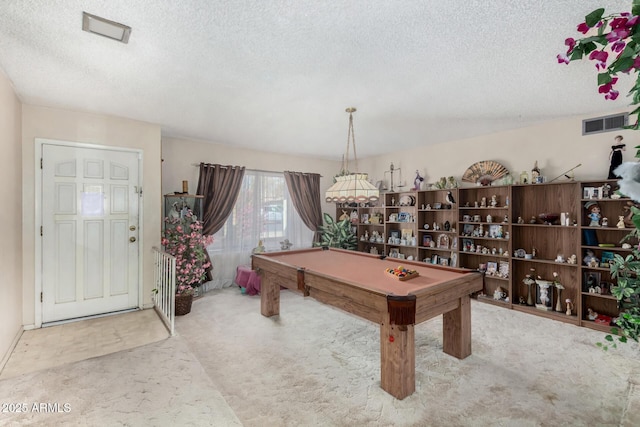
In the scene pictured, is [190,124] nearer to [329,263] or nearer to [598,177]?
[329,263]

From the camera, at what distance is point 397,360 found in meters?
2.17

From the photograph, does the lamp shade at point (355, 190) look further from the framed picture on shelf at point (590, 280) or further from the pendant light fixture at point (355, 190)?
the framed picture on shelf at point (590, 280)

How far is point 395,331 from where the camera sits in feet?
7.18

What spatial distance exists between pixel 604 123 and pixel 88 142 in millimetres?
6077

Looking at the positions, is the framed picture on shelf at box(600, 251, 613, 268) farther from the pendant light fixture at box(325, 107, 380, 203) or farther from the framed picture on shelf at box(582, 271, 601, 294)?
the pendant light fixture at box(325, 107, 380, 203)

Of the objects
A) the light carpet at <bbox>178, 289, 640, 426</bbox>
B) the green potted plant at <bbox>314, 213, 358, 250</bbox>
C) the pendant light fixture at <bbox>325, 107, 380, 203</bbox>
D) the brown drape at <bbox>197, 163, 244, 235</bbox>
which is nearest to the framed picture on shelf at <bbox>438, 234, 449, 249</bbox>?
the light carpet at <bbox>178, 289, 640, 426</bbox>

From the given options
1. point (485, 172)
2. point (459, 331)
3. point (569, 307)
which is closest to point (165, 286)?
point (459, 331)

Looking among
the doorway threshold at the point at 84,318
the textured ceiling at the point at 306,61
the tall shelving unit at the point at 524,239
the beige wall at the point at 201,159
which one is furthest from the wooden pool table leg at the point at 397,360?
the beige wall at the point at 201,159

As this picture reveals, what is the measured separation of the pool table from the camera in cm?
216

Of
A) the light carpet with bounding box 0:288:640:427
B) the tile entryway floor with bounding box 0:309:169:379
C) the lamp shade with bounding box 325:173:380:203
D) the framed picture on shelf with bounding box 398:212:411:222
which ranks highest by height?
the lamp shade with bounding box 325:173:380:203

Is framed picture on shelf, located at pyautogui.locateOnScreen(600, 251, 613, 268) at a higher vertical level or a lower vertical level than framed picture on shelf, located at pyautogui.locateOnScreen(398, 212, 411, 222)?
lower

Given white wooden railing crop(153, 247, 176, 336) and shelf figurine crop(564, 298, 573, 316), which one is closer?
white wooden railing crop(153, 247, 176, 336)

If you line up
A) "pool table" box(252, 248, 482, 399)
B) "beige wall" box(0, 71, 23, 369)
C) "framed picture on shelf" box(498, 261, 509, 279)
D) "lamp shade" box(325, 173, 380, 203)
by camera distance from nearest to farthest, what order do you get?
"pool table" box(252, 248, 482, 399), "beige wall" box(0, 71, 23, 369), "lamp shade" box(325, 173, 380, 203), "framed picture on shelf" box(498, 261, 509, 279)

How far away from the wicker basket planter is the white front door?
0.63 meters
